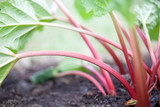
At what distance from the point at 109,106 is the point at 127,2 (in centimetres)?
57

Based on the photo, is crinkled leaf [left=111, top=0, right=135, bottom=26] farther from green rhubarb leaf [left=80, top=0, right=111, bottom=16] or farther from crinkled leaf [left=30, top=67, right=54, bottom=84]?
crinkled leaf [left=30, top=67, right=54, bottom=84]

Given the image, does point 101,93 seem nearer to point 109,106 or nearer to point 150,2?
point 109,106

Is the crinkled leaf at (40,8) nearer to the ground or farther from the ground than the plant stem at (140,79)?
farther from the ground

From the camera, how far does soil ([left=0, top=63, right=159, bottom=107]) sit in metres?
1.04

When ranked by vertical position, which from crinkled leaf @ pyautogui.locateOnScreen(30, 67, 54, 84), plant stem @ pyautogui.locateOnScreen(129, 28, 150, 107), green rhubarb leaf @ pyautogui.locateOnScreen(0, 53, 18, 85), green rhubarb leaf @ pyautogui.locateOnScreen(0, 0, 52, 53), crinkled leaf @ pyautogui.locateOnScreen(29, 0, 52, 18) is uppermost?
crinkled leaf @ pyautogui.locateOnScreen(29, 0, 52, 18)

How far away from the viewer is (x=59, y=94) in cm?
149

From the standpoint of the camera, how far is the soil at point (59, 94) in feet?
3.40

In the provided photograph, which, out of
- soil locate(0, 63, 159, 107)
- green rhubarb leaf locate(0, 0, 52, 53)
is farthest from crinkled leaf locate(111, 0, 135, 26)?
green rhubarb leaf locate(0, 0, 52, 53)

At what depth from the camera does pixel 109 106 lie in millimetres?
937

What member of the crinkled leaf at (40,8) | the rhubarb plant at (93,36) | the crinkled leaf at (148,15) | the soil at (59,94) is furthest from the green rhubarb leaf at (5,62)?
the crinkled leaf at (148,15)

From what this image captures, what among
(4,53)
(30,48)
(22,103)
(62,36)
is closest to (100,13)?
(4,53)

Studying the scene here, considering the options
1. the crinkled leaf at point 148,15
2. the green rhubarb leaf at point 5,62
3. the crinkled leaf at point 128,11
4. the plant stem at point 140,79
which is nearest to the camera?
the crinkled leaf at point 128,11

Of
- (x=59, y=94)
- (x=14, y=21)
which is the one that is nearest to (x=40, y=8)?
(x=14, y=21)

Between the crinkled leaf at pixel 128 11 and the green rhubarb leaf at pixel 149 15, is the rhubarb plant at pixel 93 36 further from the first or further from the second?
the crinkled leaf at pixel 128 11
